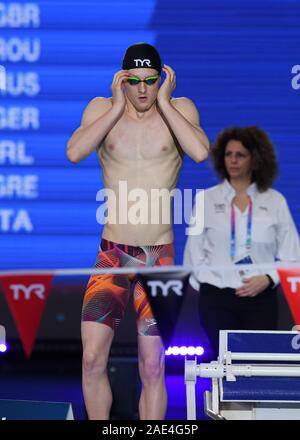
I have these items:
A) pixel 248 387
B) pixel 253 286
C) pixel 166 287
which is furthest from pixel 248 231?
pixel 248 387

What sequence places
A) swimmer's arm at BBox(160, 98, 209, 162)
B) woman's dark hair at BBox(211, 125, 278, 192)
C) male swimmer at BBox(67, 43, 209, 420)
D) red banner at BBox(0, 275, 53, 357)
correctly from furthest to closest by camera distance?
1. red banner at BBox(0, 275, 53, 357)
2. woman's dark hair at BBox(211, 125, 278, 192)
3. swimmer's arm at BBox(160, 98, 209, 162)
4. male swimmer at BBox(67, 43, 209, 420)

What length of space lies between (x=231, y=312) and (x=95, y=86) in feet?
5.79

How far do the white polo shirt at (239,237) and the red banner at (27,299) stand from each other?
3.30 feet

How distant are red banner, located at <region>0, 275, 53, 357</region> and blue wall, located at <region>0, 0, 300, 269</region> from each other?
0.35ft

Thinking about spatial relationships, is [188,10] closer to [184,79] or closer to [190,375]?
[184,79]

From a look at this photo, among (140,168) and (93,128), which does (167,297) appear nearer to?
(140,168)

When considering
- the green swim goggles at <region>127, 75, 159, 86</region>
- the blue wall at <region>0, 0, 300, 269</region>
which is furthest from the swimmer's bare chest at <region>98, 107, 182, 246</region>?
the blue wall at <region>0, 0, 300, 269</region>

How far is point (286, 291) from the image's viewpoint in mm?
7383

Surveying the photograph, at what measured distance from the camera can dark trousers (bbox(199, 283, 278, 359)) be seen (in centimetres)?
702

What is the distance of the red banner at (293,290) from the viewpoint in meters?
7.33

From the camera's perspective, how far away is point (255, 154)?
286 inches

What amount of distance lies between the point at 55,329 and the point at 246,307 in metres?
1.52

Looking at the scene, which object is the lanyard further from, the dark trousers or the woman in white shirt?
the dark trousers

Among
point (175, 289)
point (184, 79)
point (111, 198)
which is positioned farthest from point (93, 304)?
point (184, 79)
